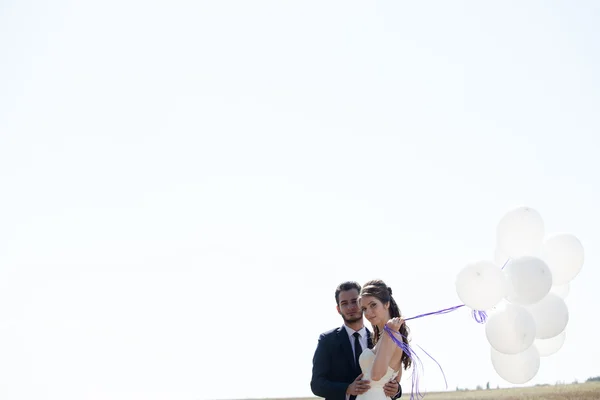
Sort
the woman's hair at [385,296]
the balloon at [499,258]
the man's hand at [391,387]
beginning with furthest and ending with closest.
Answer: the balloon at [499,258]
the man's hand at [391,387]
the woman's hair at [385,296]

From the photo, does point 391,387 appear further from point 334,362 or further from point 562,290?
point 562,290

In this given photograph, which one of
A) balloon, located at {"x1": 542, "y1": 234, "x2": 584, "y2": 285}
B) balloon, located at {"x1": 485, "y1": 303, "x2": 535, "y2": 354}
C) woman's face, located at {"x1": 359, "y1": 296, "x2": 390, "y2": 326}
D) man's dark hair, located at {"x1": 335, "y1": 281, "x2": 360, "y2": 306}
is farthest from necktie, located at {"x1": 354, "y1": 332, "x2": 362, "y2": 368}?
balloon, located at {"x1": 542, "y1": 234, "x2": 584, "y2": 285}

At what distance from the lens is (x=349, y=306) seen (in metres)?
8.58

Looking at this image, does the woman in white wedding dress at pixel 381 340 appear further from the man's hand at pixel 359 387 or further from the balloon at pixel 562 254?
the balloon at pixel 562 254

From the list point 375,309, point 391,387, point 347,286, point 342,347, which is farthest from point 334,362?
point 375,309

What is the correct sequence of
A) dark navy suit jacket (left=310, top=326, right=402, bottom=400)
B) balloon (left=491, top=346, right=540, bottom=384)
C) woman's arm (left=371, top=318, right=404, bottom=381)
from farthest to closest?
dark navy suit jacket (left=310, top=326, right=402, bottom=400), balloon (left=491, top=346, right=540, bottom=384), woman's arm (left=371, top=318, right=404, bottom=381)

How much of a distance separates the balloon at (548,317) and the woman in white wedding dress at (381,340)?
184 centimetres

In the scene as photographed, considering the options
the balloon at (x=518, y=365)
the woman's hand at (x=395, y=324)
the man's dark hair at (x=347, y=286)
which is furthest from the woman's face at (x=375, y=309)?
the balloon at (x=518, y=365)

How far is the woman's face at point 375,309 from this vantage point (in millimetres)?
7340

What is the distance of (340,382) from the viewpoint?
862cm

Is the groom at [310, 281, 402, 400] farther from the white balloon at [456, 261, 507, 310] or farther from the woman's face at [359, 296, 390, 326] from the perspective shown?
the white balloon at [456, 261, 507, 310]

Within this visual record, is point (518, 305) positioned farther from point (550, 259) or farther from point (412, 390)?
point (412, 390)

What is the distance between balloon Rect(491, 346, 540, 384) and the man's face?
5.70ft

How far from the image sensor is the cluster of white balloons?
792cm
